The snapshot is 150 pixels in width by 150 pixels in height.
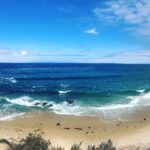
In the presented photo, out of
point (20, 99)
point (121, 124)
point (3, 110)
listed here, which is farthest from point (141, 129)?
point (20, 99)

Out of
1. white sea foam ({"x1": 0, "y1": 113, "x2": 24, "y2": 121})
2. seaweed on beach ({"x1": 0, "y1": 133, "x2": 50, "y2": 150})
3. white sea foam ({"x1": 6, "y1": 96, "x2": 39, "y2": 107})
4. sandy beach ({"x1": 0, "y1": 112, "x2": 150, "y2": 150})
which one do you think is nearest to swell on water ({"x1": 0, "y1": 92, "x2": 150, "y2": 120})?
white sea foam ({"x1": 6, "y1": 96, "x2": 39, "y2": 107})

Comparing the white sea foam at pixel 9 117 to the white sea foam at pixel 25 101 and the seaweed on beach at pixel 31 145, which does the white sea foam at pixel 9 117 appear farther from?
the seaweed on beach at pixel 31 145

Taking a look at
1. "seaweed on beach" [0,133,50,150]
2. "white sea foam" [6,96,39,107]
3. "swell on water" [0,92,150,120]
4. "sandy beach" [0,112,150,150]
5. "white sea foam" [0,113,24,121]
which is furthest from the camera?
"white sea foam" [6,96,39,107]

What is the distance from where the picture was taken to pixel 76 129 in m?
30.5

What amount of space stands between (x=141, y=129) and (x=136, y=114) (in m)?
6.87

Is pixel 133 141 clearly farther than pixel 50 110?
No

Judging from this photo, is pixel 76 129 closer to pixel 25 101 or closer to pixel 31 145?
pixel 31 145

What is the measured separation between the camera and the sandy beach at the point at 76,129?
2608 cm

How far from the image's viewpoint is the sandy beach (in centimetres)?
2608

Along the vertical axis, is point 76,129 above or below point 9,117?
below

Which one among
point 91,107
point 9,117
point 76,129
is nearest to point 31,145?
point 76,129

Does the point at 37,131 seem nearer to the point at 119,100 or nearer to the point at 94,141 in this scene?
the point at 94,141

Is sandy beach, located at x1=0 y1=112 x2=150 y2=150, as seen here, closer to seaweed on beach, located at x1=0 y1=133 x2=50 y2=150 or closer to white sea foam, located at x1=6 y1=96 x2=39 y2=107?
seaweed on beach, located at x1=0 y1=133 x2=50 y2=150

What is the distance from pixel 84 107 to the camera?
40.7 m
